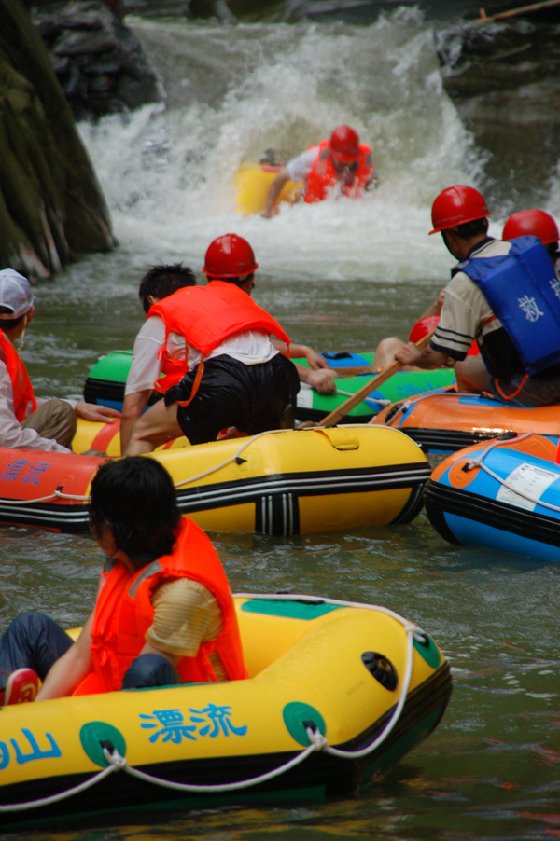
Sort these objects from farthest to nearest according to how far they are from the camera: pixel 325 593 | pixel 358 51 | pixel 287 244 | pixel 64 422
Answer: pixel 358 51 < pixel 287 244 < pixel 64 422 < pixel 325 593

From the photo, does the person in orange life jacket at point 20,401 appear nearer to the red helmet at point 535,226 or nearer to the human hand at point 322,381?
the human hand at point 322,381

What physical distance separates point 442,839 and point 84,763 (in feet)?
2.69

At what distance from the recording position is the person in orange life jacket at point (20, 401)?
568cm

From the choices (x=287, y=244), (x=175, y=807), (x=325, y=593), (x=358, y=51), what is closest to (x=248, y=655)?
(x=175, y=807)

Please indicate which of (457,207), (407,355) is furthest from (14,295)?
(457,207)

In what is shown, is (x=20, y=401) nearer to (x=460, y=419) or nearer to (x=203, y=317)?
(x=203, y=317)

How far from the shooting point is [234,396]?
5.71 m

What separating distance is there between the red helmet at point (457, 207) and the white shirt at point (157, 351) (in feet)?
3.66

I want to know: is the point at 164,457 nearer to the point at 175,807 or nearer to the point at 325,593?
the point at 325,593

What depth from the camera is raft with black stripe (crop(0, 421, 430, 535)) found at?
5480 millimetres

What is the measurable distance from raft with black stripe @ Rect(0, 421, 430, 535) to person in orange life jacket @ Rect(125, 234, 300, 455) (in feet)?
0.72

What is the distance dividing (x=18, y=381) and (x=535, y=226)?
275cm

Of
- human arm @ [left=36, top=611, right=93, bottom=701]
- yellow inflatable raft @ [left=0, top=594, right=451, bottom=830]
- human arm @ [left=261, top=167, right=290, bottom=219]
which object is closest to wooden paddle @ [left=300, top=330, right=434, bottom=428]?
yellow inflatable raft @ [left=0, top=594, right=451, bottom=830]

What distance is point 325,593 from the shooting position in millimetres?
4875
